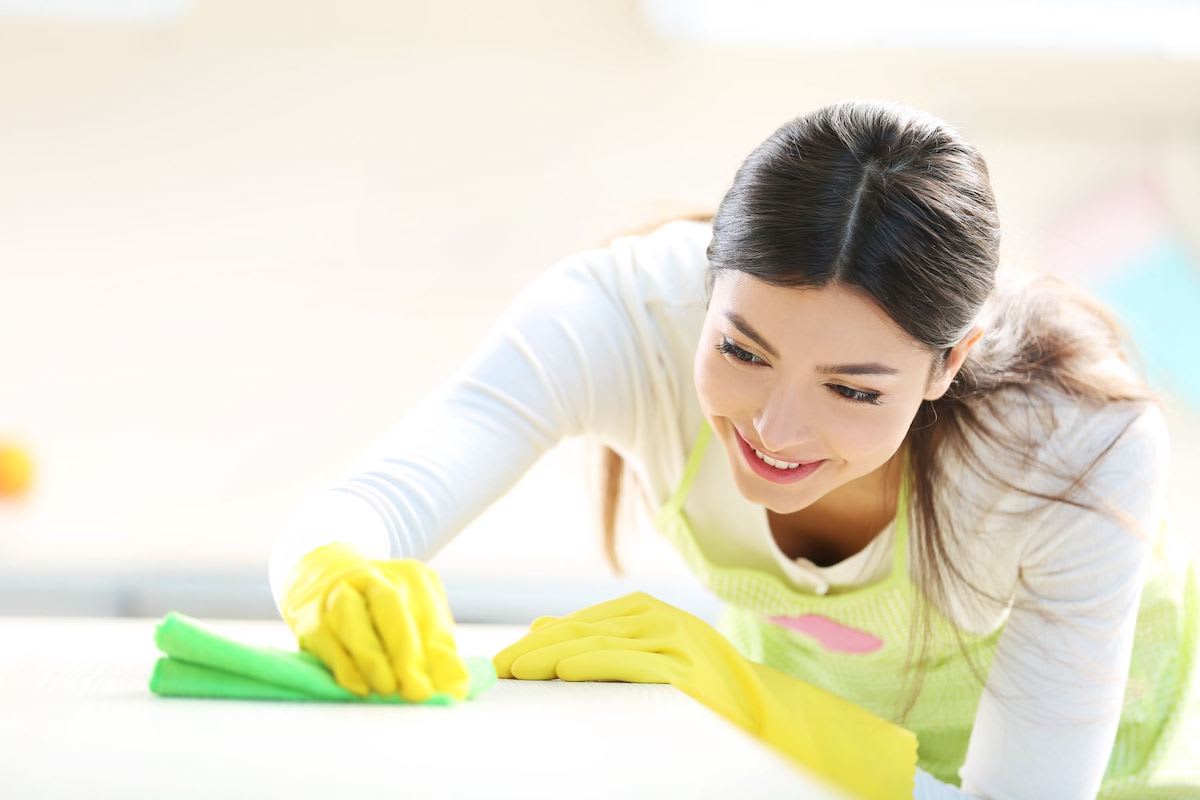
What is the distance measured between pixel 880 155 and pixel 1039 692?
1.43 ft

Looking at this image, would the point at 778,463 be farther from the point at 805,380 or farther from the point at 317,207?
the point at 317,207

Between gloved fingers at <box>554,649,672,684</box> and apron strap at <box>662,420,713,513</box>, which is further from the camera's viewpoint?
apron strap at <box>662,420,713,513</box>

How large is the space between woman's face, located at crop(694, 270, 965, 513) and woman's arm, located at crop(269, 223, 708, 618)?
128mm

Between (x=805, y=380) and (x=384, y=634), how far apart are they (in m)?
0.35

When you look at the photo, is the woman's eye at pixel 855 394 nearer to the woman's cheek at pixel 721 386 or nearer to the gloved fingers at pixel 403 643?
the woman's cheek at pixel 721 386

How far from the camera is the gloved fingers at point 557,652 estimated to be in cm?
81

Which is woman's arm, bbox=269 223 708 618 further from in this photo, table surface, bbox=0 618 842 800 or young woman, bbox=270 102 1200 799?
table surface, bbox=0 618 842 800

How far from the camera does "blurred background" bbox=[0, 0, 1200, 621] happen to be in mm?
2057

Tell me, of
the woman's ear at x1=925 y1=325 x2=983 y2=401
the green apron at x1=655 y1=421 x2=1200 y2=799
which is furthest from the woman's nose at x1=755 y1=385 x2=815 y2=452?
the green apron at x1=655 y1=421 x2=1200 y2=799

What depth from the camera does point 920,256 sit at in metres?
0.86

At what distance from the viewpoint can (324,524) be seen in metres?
0.86

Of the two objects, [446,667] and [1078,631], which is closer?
[446,667]

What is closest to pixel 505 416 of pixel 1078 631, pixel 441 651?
pixel 441 651

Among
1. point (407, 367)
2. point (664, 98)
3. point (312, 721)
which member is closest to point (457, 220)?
point (407, 367)
